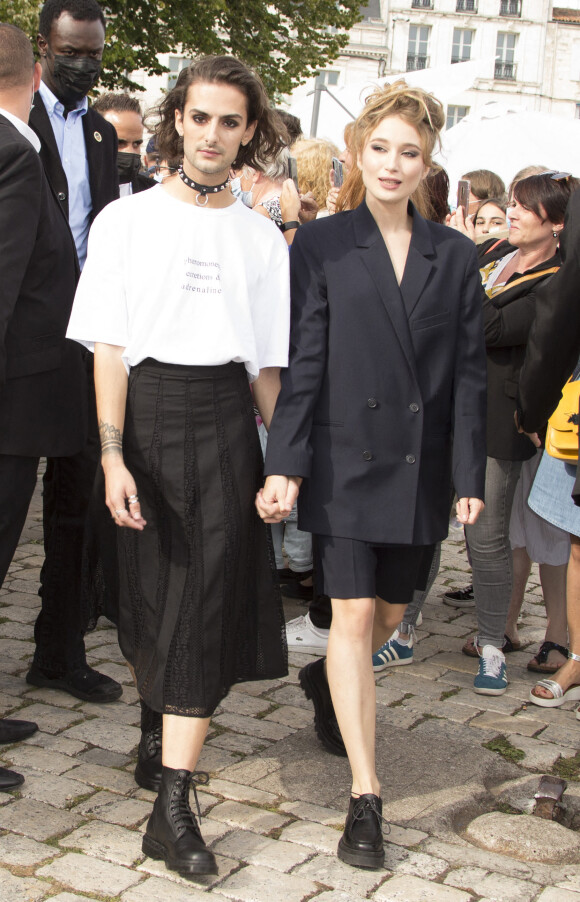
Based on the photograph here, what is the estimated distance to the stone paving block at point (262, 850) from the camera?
11.2 ft

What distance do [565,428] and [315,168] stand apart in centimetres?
276

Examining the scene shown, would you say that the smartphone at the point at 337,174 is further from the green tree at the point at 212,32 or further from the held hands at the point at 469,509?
the green tree at the point at 212,32

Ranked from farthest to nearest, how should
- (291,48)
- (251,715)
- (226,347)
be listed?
1. (291,48)
2. (251,715)
3. (226,347)

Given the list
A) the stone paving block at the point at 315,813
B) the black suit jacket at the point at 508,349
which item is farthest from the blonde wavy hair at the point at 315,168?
the stone paving block at the point at 315,813

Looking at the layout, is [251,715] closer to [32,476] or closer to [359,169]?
[32,476]

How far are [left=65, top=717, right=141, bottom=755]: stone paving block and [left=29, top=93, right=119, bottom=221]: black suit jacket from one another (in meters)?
1.96

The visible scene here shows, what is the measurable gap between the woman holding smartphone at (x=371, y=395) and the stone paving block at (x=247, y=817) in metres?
0.31

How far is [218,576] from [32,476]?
0.94 meters

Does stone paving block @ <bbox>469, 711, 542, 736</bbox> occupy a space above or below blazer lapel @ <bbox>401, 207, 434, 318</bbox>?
below

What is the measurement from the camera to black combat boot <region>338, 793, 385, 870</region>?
3393 millimetres

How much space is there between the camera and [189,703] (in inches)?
136

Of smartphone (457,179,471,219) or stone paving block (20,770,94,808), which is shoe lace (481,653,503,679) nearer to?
stone paving block (20,770,94,808)

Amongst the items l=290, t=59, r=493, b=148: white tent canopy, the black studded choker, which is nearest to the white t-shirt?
the black studded choker

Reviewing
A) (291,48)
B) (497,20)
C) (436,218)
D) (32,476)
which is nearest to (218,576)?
(32,476)
